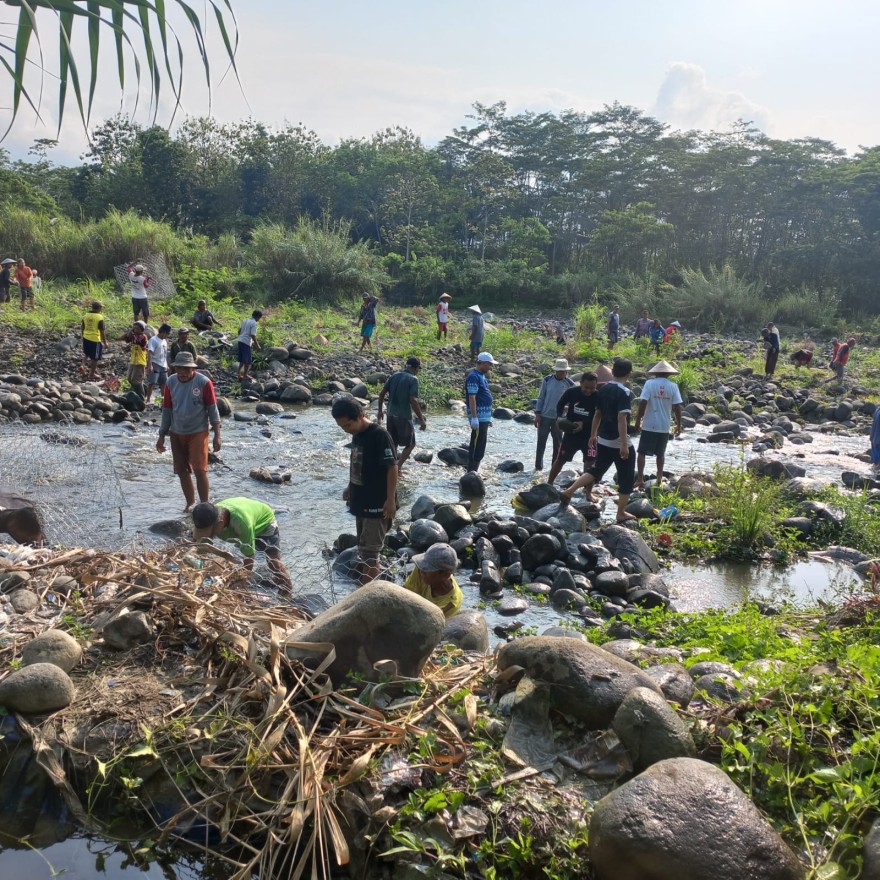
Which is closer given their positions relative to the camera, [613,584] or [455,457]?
[613,584]

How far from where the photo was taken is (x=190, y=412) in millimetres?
7410

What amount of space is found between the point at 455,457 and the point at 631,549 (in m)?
4.39

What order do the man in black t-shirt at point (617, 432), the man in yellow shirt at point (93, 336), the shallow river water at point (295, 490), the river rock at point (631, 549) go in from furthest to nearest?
the man in yellow shirt at point (93, 336) → the man in black t-shirt at point (617, 432) → the river rock at point (631, 549) → the shallow river water at point (295, 490)

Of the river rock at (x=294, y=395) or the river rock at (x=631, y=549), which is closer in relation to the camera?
the river rock at (x=631, y=549)

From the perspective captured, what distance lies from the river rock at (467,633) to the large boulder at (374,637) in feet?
2.75

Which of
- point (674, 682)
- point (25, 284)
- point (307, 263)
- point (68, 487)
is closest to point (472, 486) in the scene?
point (68, 487)

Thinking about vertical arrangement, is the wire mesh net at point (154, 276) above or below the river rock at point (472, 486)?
above

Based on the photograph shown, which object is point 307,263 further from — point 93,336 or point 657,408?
point 657,408

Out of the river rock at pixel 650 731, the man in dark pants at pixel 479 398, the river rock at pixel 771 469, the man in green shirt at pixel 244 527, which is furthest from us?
the river rock at pixel 771 469

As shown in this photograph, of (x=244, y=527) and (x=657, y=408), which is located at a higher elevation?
(x=657, y=408)

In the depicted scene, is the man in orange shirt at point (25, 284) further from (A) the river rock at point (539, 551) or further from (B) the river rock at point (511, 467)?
(A) the river rock at point (539, 551)

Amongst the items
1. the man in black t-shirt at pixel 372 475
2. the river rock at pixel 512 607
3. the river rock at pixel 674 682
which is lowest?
the river rock at pixel 512 607

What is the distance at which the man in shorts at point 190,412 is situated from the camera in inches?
291

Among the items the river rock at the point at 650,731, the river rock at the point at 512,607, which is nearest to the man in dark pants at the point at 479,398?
the river rock at the point at 512,607
